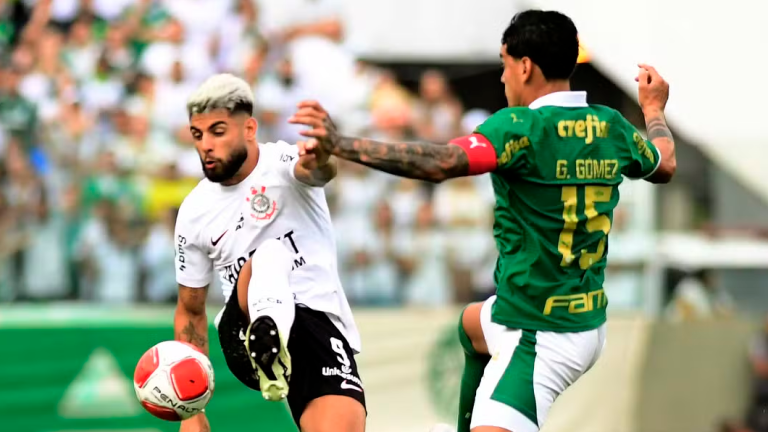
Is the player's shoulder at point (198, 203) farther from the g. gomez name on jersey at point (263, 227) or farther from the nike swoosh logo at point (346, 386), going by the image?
the nike swoosh logo at point (346, 386)

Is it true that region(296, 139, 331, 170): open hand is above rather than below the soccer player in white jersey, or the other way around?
above

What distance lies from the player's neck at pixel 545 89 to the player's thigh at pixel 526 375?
3.36 ft

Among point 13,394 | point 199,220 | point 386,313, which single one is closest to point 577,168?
point 199,220

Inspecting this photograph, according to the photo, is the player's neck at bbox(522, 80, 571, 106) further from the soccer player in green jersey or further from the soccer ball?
the soccer ball

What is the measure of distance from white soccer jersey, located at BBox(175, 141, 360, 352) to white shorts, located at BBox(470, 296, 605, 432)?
1064mm

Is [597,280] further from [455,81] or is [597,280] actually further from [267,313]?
[455,81]

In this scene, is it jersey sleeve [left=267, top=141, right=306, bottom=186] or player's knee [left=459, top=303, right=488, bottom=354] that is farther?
jersey sleeve [left=267, top=141, right=306, bottom=186]

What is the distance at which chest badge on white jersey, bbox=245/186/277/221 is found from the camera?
6.24m

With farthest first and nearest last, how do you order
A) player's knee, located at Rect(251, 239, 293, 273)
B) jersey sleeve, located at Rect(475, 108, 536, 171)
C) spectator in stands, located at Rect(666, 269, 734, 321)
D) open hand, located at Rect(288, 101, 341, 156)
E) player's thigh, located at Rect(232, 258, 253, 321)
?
spectator in stands, located at Rect(666, 269, 734, 321), player's thigh, located at Rect(232, 258, 253, 321), player's knee, located at Rect(251, 239, 293, 273), jersey sleeve, located at Rect(475, 108, 536, 171), open hand, located at Rect(288, 101, 341, 156)

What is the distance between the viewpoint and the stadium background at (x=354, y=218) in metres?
11.8

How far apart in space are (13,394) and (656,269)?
20.8ft

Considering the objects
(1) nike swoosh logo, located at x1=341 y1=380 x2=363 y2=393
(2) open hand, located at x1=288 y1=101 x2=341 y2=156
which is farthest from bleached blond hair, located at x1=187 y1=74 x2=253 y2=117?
(1) nike swoosh logo, located at x1=341 y1=380 x2=363 y2=393

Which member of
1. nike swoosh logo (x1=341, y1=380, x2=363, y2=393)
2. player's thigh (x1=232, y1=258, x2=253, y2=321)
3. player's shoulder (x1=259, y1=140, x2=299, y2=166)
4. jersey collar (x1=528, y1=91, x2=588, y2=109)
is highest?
jersey collar (x1=528, y1=91, x2=588, y2=109)

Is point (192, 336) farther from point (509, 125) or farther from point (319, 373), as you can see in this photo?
point (509, 125)
